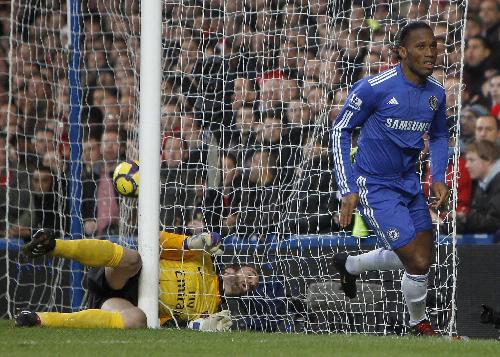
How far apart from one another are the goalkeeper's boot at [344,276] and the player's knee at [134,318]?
1.46 meters

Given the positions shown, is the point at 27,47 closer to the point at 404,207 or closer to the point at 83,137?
the point at 83,137

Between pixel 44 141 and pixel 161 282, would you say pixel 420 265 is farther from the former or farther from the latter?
pixel 44 141

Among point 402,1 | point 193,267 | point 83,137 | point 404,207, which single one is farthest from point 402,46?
point 83,137

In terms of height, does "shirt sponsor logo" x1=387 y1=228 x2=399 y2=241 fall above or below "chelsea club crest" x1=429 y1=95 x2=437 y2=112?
below

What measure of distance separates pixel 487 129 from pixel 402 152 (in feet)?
9.89

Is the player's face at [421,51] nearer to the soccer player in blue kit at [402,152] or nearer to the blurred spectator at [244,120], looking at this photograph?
the soccer player in blue kit at [402,152]

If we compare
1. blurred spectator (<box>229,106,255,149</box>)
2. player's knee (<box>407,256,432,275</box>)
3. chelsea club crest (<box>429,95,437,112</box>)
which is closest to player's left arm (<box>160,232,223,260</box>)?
blurred spectator (<box>229,106,255,149</box>)

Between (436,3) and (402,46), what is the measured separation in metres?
2.13

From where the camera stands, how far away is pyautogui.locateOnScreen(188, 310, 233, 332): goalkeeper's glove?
876 cm

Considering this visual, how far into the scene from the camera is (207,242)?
8875 millimetres

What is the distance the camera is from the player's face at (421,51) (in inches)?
301

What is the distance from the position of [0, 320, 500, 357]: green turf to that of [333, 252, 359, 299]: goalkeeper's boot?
125 centimetres

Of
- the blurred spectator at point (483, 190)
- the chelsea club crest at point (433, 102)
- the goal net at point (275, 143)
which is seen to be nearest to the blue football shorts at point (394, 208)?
the chelsea club crest at point (433, 102)

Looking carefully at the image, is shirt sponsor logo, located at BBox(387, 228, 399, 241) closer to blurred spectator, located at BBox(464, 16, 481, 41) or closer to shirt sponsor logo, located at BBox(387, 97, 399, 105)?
shirt sponsor logo, located at BBox(387, 97, 399, 105)
